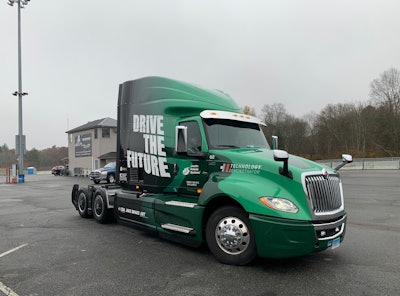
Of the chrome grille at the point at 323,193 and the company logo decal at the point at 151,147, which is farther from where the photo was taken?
the company logo decal at the point at 151,147

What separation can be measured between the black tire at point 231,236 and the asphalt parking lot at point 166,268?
162mm

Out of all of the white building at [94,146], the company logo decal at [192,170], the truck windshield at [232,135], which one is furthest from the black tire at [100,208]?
the white building at [94,146]

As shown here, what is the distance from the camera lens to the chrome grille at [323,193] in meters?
4.51

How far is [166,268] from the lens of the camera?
188 inches

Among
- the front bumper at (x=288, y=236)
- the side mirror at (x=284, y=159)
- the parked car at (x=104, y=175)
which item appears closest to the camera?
the front bumper at (x=288, y=236)

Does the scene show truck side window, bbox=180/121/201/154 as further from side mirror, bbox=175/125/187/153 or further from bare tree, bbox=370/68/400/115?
bare tree, bbox=370/68/400/115

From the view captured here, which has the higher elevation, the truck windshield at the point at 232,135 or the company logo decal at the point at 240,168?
the truck windshield at the point at 232,135

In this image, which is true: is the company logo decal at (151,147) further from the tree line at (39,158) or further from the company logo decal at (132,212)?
the tree line at (39,158)

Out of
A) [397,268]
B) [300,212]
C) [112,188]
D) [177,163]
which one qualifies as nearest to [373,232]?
[397,268]

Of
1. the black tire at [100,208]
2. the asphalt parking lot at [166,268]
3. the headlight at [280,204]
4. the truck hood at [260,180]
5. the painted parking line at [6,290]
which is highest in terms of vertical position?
the truck hood at [260,180]

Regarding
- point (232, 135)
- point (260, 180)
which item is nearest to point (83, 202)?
point (232, 135)

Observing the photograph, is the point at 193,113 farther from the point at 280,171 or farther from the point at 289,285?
the point at 289,285

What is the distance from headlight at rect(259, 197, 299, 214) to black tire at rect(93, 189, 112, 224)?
15.7 feet

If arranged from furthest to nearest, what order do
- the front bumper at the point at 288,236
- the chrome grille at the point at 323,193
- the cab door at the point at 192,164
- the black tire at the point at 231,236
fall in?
the cab door at the point at 192,164
the black tire at the point at 231,236
the chrome grille at the point at 323,193
the front bumper at the point at 288,236
